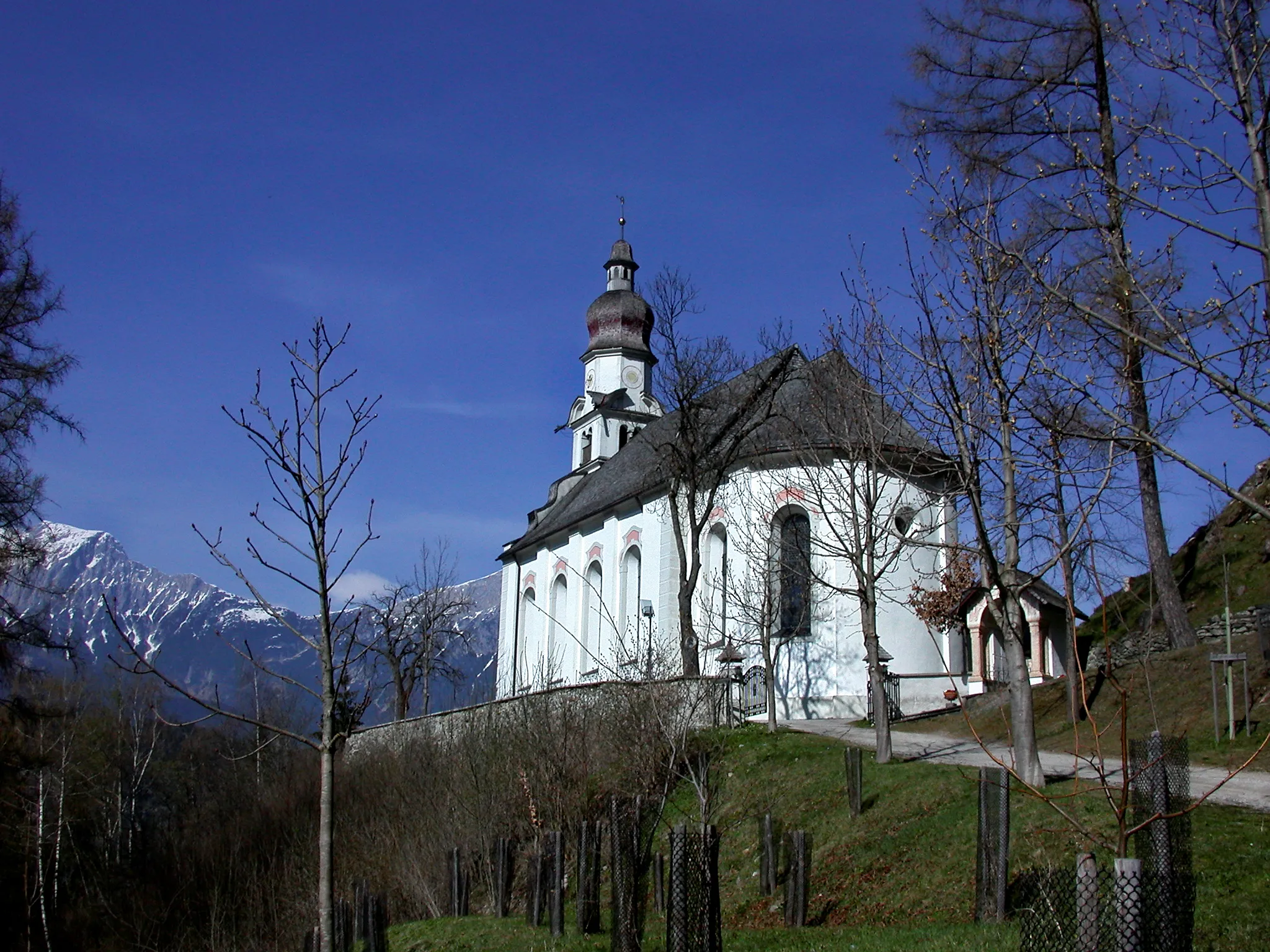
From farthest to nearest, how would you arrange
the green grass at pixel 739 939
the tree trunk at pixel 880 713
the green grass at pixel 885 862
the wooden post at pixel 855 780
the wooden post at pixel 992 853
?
the tree trunk at pixel 880 713 → the wooden post at pixel 855 780 → the wooden post at pixel 992 853 → the green grass at pixel 885 862 → the green grass at pixel 739 939

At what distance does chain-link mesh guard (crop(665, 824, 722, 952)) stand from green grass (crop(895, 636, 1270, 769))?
8672 mm

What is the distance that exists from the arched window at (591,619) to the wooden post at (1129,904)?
3034 centimetres

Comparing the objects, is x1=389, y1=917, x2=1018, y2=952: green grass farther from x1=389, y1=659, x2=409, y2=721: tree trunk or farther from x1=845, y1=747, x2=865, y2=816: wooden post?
x1=389, y1=659, x2=409, y2=721: tree trunk

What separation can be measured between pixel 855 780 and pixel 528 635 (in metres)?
27.4

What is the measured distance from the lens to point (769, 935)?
11.5 meters

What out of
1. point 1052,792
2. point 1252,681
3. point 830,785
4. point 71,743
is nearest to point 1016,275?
point 1052,792

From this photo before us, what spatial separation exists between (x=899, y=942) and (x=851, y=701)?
17826 mm

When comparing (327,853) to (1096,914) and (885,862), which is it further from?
(885,862)

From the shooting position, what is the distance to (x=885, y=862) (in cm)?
1340

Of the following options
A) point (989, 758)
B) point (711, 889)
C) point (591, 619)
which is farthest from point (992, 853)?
point (591, 619)

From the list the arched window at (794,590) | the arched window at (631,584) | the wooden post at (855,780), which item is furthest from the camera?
the arched window at (631,584)

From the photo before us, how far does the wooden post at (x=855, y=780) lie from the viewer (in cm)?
1499

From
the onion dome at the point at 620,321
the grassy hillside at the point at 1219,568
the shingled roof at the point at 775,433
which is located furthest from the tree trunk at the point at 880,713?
the onion dome at the point at 620,321

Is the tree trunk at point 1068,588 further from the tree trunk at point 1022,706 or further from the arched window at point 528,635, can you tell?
the arched window at point 528,635
